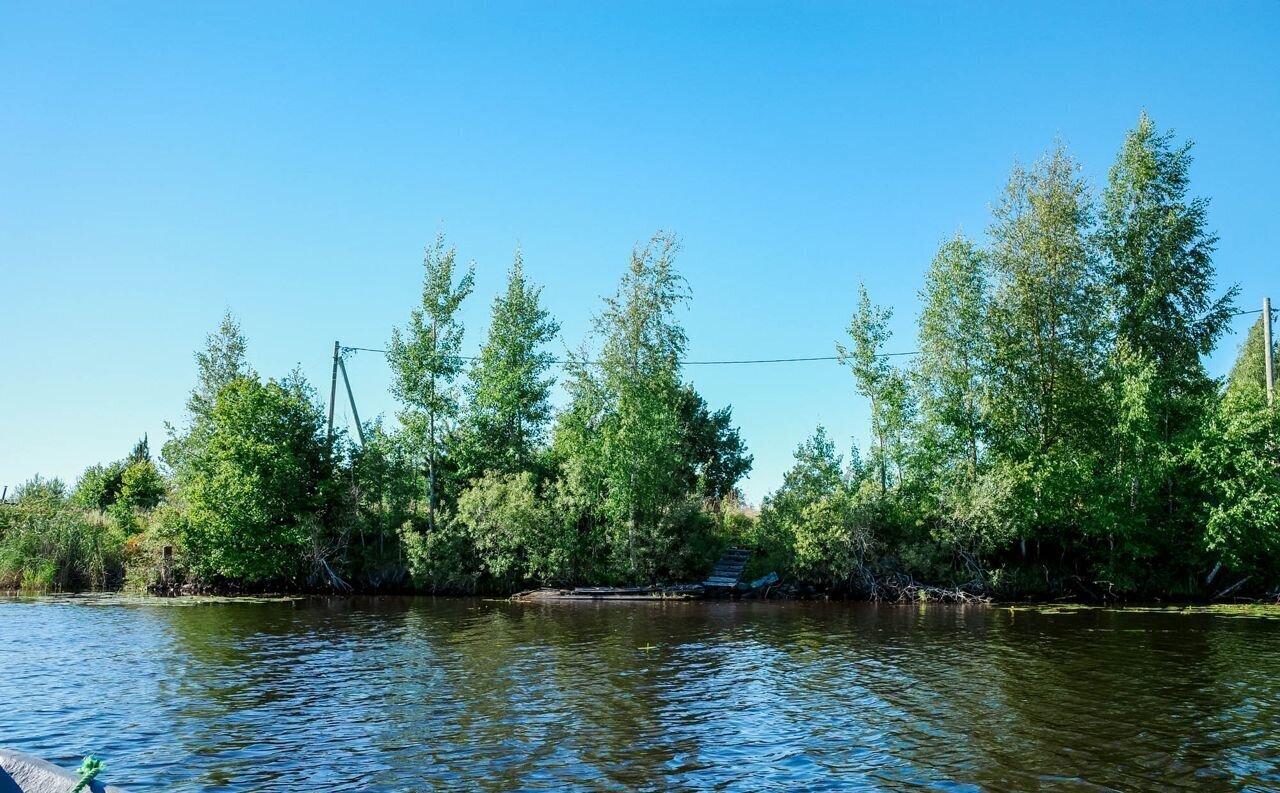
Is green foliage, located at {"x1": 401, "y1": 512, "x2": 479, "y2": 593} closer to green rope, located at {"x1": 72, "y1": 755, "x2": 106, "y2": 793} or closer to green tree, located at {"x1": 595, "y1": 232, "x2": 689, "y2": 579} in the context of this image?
green tree, located at {"x1": 595, "y1": 232, "x2": 689, "y2": 579}

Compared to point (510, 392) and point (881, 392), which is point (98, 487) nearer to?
point (510, 392)

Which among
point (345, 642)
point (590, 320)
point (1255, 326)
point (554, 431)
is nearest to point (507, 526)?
point (554, 431)

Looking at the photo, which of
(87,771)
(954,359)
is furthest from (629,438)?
(87,771)

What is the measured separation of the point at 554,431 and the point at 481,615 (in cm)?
1670

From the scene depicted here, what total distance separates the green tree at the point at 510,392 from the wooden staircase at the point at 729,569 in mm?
12027

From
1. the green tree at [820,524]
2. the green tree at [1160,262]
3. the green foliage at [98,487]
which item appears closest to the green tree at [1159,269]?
the green tree at [1160,262]

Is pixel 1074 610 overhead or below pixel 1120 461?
below

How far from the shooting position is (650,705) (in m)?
16.3

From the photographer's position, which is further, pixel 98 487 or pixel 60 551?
pixel 98 487

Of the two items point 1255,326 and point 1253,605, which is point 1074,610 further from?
point 1255,326

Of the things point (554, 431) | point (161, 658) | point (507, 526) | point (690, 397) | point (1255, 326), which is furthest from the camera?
point (1255, 326)

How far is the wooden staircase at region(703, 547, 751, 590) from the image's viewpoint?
41.3 meters

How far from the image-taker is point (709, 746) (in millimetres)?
13562

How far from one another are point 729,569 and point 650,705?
27.1 metres
